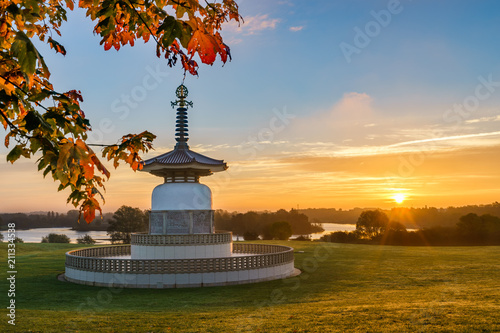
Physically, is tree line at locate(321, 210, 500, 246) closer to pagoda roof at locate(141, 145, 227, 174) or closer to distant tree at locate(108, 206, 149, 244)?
pagoda roof at locate(141, 145, 227, 174)

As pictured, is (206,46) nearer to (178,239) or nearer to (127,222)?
(178,239)

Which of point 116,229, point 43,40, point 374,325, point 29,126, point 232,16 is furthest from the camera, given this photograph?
point 116,229

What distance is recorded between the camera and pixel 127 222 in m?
58.5

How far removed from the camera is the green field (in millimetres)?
8289

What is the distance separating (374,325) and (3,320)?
333 inches

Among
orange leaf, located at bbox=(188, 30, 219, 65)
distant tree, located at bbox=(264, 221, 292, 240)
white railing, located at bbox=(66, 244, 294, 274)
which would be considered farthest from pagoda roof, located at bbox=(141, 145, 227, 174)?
distant tree, located at bbox=(264, 221, 292, 240)

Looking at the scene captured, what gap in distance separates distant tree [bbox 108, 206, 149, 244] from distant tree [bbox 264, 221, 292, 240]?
1855 centimetres

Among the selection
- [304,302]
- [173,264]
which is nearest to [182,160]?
[173,264]

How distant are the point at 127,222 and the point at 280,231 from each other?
22.6m

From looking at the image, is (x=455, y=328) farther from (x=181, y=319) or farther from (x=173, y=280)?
(x=173, y=280)

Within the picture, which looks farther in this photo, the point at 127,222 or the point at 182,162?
the point at 127,222

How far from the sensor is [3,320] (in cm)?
935

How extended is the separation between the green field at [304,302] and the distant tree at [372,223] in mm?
32018

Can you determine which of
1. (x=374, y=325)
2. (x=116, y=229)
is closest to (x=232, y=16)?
(x=374, y=325)
